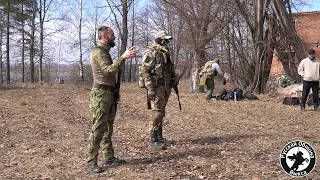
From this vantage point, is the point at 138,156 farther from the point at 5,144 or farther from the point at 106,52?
the point at 5,144

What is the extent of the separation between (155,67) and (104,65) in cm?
125

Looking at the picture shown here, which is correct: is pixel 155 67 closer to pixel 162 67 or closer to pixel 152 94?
pixel 162 67

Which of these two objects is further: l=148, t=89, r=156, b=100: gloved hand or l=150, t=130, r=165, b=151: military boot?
l=150, t=130, r=165, b=151: military boot

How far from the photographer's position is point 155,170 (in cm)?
570

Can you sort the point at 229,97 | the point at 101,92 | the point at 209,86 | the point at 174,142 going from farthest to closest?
the point at 229,97 → the point at 209,86 → the point at 174,142 → the point at 101,92

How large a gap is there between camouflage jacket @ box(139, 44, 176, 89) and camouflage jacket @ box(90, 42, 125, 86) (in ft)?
2.76

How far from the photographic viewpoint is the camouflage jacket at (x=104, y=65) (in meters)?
5.34

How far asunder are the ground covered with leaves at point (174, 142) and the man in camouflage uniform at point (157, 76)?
53 centimetres

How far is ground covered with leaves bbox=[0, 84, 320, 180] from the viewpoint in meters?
5.64

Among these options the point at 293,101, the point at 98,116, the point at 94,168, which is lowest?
the point at 94,168

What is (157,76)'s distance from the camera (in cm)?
650

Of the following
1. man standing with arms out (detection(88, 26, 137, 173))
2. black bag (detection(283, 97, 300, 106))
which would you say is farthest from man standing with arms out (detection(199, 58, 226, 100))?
Answer: man standing with arms out (detection(88, 26, 137, 173))

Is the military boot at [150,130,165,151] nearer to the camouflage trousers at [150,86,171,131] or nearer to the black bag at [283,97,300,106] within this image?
the camouflage trousers at [150,86,171,131]

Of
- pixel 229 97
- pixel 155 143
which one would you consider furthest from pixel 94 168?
pixel 229 97
